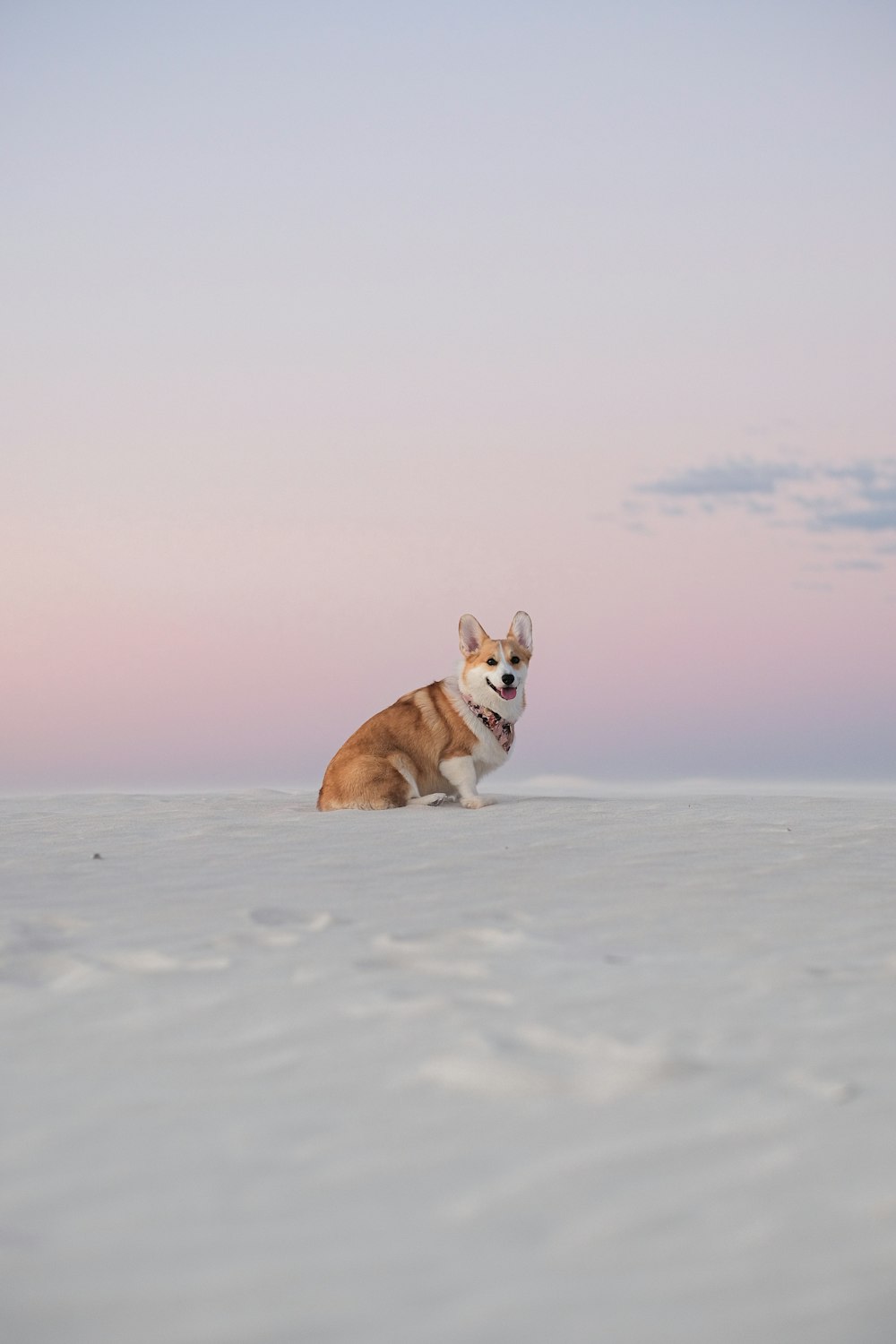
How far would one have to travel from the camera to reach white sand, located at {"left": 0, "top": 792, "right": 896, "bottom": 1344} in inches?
70.7

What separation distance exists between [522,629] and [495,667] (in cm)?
56

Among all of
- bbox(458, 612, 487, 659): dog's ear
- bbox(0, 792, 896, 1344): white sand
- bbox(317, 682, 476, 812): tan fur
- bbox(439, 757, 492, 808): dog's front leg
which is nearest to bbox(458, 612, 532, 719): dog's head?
bbox(458, 612, 487, 659): dog's ear

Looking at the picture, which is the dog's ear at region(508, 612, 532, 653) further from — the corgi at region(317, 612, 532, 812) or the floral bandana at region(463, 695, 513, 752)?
the floral bandana at region(463, 695, 513, 752)

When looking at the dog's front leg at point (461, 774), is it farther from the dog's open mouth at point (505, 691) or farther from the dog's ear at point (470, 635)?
the dog's ear at point (470, 635)

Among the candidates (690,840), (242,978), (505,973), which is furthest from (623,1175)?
(690,840)

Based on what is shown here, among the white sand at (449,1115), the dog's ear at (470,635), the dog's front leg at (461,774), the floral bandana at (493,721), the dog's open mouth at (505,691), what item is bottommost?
the white sand at (449,1115)

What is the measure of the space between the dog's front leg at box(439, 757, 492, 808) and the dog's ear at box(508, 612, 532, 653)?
3.27ft

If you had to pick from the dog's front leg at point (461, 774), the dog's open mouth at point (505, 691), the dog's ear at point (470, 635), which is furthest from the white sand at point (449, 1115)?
the dog's ear at point (470, 635)

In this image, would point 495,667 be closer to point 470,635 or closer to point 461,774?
point 470,635

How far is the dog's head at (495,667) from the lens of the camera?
330 inches

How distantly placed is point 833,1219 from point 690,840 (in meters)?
3.75

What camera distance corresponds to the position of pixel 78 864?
5309 millimetres

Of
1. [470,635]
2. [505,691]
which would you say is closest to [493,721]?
[505,691]

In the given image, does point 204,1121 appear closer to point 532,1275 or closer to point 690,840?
point 532,1275
